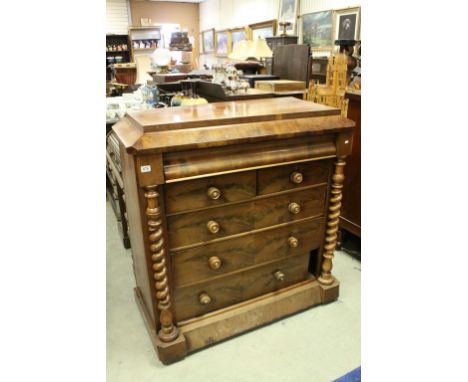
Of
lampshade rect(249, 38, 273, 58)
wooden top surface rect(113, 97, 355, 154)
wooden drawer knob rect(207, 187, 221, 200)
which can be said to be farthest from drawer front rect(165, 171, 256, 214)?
lampshade rect(249, 38, 273, 58)

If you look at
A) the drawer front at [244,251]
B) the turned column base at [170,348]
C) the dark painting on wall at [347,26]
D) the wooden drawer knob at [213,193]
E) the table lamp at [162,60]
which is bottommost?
the turned column base at [170,348]

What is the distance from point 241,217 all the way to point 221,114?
0.44 meters

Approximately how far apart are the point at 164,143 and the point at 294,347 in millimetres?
1127

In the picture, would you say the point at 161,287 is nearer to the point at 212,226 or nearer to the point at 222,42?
the point at 212,226

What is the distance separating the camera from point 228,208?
1.38m

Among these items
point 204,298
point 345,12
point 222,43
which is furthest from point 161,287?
point 222,43

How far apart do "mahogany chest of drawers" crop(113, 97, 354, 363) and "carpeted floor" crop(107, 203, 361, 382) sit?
65mm

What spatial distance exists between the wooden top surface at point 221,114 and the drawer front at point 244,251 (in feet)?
1.67

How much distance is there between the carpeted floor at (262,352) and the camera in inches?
56.7

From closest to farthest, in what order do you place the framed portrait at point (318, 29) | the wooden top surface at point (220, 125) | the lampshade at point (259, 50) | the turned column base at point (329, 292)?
the wooden top surface at point (220, 125) → the turned column base at point (329, 292) → the lampshade at point (259, 50) → the framed portrait at point (318, 29)

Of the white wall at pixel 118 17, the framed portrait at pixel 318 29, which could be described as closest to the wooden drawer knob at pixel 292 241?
the framed portrait at pixel 318 29

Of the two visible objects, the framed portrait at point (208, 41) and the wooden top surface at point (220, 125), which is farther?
the framed portrait at point (208, 41)

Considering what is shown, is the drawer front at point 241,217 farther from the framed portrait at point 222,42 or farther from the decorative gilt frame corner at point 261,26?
the framed portrait at point 222,42
